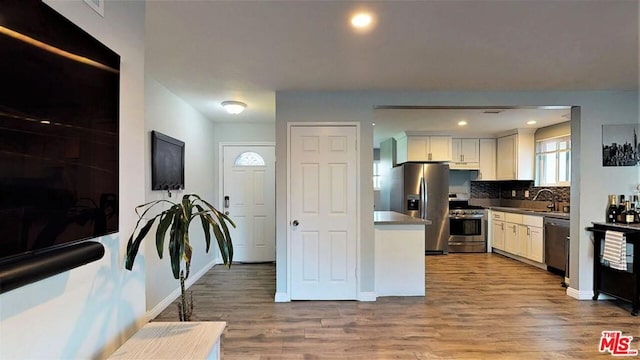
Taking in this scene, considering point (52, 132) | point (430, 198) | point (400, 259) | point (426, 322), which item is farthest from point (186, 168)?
point (430, 198)

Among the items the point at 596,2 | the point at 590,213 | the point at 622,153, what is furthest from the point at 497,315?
the point at 596,2

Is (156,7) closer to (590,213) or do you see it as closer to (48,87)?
(48,87)

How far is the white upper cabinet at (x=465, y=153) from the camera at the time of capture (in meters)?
6.86

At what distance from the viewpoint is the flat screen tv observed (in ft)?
11.4

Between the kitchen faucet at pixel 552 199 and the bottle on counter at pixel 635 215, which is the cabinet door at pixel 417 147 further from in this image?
the bottle on counter at pixel 635 215

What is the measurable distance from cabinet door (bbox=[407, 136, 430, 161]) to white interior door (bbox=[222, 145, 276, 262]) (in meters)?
2.62

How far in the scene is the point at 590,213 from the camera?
154 inches

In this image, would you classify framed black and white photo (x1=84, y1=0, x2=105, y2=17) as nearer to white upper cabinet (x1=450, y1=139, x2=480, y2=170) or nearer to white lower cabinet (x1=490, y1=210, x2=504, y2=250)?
white upper cabinet (x1=450, y1=139, x2=480, y2=170)

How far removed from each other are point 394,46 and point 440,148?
442cm

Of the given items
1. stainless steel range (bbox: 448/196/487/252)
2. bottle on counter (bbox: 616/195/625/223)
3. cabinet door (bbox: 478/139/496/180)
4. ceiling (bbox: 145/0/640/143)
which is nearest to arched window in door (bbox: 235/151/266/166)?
ceiling (bbox: 145/0/640/143)

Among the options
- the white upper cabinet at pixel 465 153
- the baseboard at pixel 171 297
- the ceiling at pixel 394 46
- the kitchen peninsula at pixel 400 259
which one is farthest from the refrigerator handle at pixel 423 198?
the baseboard at pixel 171 297

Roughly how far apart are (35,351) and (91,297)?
29 cm

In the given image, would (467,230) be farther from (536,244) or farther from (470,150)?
(470,150)

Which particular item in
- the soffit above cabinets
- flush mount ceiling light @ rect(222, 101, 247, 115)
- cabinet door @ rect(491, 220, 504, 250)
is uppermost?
the soffit above cabinets
